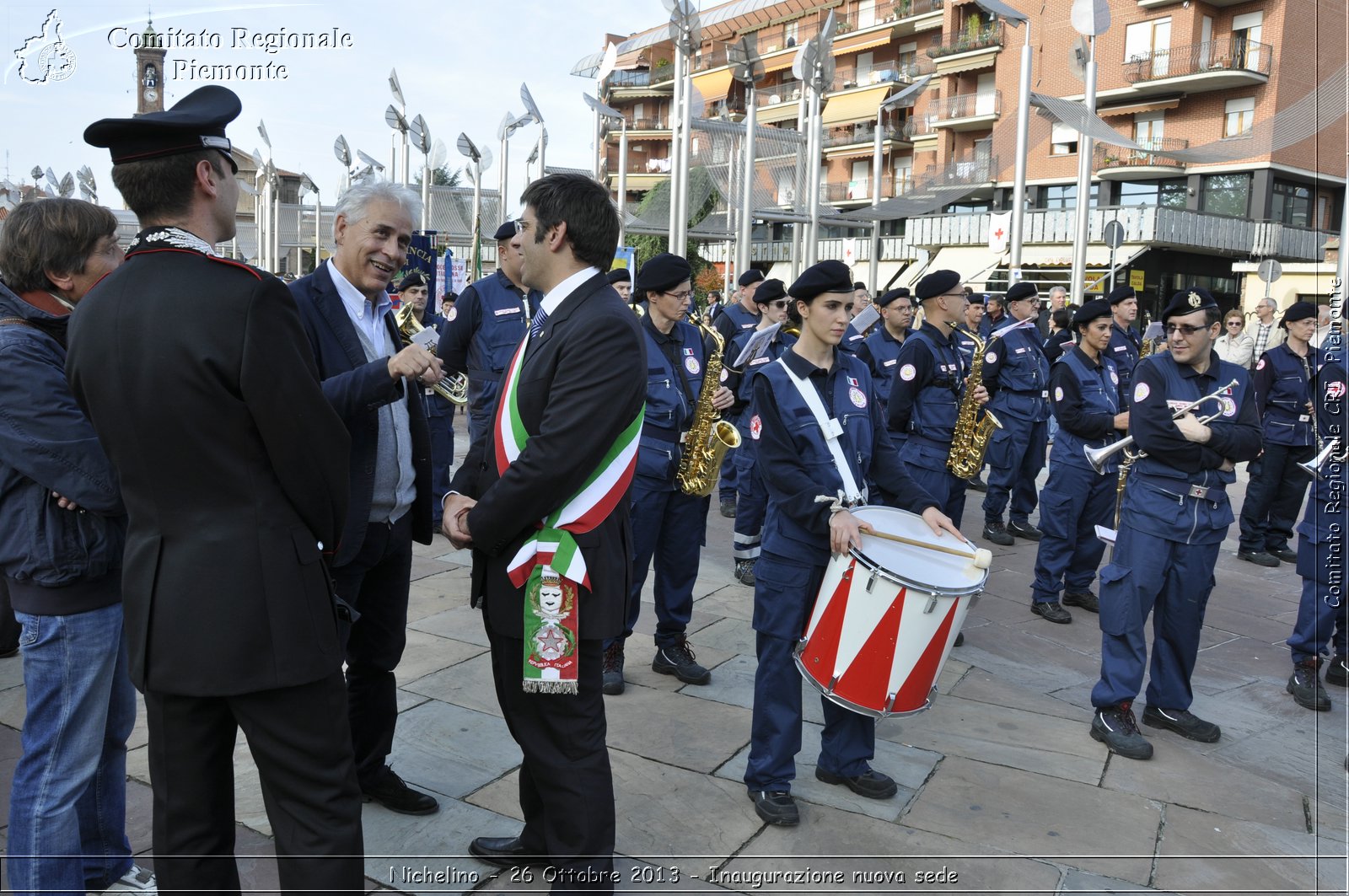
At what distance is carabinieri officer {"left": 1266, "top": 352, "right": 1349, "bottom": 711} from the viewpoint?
5.28 meters

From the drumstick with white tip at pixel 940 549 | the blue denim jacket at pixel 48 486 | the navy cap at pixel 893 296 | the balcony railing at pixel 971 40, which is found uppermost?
the balcony railing at pixel 971 40

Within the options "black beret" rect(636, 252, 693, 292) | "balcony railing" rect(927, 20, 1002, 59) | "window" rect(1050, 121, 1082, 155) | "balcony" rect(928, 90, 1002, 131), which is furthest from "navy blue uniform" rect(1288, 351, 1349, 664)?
"balcony railing" rect(927, 20, 1002, 59)

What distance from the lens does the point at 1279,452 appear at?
868 centimetres

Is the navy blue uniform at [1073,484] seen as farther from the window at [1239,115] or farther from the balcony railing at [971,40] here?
the balcony railing at [971,40]

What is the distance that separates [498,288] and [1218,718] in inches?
189

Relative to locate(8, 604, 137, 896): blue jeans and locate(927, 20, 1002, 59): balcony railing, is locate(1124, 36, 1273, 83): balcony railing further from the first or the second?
locate(8, 604, 137, 896): blue jeans

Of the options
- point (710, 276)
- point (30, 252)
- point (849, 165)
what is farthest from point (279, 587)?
point (849, 165)

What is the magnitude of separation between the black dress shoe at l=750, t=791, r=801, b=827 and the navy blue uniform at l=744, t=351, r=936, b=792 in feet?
0.10

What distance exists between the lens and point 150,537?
2248 millimetres

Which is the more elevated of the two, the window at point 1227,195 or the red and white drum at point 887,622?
the window at point 1227,195

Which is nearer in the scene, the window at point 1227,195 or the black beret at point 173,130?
the black beret at point 173,130

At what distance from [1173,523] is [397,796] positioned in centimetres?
364

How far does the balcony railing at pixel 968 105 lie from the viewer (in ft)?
121

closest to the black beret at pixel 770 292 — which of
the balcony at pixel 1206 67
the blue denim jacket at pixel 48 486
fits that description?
the blue denim jacket at pixel 48 486
